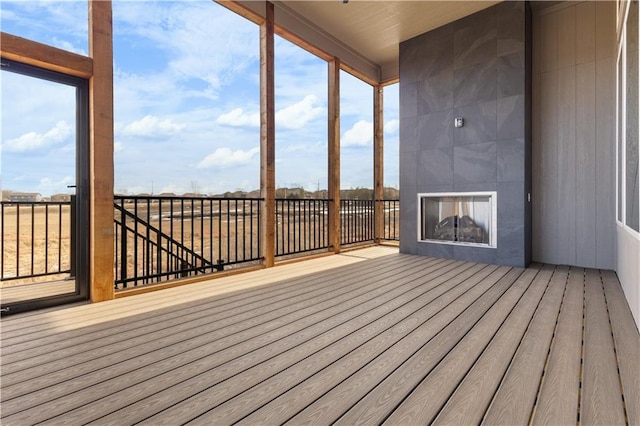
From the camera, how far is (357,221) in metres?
5.66

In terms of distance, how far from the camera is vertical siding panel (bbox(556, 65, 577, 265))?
3.74m

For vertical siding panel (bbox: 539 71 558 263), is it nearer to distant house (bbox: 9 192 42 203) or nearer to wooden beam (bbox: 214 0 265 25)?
wooden beam (bbox: 214 0 265 25)

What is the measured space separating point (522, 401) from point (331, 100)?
4.47 metres

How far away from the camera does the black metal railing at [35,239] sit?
101 inches

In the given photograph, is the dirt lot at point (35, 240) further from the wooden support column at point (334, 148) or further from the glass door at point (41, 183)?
the wooden support column at point (334, 148)

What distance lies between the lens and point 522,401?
1201mm

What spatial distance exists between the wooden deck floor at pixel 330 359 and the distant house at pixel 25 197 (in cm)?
92

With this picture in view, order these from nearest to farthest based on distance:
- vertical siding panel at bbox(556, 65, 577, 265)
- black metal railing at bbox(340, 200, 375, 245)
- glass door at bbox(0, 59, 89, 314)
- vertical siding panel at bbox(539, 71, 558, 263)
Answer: glass door at bbox(0, 59, 89, 314), vertical siding panel at bbox(556, 65, 577, 265), vertical siding panel at bbox(539, 71, 558, 263), black metal railing at bbox(340, 200, 375, 245)

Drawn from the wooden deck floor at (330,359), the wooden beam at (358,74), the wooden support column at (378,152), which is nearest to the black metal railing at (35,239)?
the wooden deck floor at (330,359)

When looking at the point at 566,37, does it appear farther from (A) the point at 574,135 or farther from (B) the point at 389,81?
(B) the point at 389,81

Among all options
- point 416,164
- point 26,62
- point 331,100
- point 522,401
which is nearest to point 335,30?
point 331,100

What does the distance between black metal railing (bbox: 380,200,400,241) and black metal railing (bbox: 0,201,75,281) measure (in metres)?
4.61

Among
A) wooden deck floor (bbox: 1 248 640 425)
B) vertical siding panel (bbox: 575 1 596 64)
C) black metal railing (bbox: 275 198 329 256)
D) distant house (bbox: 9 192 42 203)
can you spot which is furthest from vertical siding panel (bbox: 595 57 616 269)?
distant house (bbox: 9 192 42 203)

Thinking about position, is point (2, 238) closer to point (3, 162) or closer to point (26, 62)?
point (3, 162)
